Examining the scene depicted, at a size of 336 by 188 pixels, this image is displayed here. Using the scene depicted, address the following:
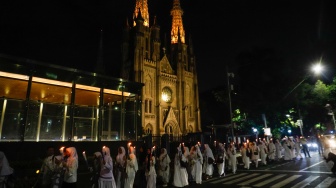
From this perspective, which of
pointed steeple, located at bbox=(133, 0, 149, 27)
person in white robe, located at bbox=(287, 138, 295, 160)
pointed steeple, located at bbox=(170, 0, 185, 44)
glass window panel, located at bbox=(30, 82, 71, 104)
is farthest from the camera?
pointed steeple, located at bbox=(170, 0, 185, 44)

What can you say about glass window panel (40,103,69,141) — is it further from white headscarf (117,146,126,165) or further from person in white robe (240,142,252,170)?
person in white robe (240,142,252,170)

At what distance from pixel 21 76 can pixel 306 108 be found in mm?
32246

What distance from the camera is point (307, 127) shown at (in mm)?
35719

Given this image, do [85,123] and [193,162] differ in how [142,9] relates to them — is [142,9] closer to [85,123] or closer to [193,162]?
[85,123]

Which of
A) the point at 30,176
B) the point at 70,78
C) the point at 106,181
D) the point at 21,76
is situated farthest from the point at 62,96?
the point at 106,181

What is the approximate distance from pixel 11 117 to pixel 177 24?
47.4 meters

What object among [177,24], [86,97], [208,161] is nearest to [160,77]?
[177,24]

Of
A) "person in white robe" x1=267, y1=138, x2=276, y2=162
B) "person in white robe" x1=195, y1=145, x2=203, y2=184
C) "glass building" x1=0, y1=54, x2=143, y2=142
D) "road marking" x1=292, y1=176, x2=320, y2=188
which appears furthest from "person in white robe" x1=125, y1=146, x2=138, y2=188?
"person in white robe" x1=267, y1=138, x2=276, y2=162

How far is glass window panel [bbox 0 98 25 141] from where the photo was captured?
11.3 m

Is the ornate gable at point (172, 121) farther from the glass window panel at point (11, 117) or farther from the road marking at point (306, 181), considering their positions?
the road marking at point (306, 181)

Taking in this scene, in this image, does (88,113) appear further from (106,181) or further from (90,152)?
(106,181)

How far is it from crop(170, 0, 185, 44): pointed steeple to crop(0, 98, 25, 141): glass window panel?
1699 inches

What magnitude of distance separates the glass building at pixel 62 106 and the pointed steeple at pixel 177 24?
38.2 metres

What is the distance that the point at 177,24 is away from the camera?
54.5 meters
